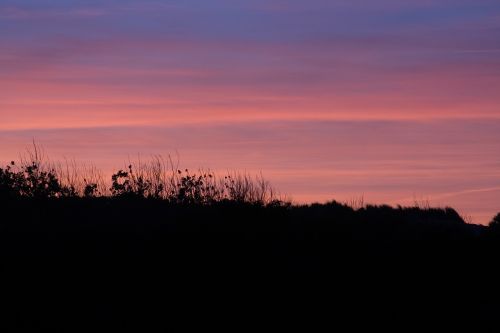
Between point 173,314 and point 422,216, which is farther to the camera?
point 422,216

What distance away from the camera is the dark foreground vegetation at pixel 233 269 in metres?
12.2

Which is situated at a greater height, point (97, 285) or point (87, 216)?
point (87, 216)

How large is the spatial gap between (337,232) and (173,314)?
4561mm

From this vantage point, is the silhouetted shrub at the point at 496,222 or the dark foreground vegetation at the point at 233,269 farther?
the silhouetted shrub at the point at 496,222

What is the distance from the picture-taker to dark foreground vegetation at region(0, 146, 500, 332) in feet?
40.1

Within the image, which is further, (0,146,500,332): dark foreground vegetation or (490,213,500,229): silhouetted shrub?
(490,213,500,229): silhouetted shrub

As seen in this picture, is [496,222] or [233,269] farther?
[496,222]

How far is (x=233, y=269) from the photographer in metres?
13.5

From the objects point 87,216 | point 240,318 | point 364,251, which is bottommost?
point 240,318

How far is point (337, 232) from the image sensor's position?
1564cm

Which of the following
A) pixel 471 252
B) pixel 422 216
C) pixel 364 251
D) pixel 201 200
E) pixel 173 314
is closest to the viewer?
pixel 173 314

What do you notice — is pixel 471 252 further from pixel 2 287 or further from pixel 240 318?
pixel 2 287

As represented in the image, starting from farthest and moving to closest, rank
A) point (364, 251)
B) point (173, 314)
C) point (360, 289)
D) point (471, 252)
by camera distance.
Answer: point (471, 252) < point (364, 251) < point (360, 289) < point (173, 314)

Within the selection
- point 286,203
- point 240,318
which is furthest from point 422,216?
point 240,318
